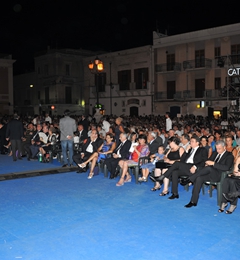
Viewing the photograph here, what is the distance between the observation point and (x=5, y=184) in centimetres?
861

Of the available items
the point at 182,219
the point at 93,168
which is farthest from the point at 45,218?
the point at 93,168

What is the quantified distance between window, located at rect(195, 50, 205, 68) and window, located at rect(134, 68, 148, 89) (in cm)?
546

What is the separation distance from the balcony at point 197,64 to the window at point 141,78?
4.52 meters

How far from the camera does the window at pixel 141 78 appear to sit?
34406 millimetres

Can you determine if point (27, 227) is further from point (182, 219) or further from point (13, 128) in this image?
point (13, 128)

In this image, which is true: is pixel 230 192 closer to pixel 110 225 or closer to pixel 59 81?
pixel 110 225

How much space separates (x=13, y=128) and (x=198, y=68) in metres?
22.0

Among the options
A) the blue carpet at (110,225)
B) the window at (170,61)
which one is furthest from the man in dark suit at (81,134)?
the window at (170,61)

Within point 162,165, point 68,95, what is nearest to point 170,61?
point 68,95

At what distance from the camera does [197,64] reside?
30797mm

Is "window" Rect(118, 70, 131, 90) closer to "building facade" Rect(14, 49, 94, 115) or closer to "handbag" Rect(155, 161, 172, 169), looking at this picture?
"building facade" Rect(14, 49, 94, 115)

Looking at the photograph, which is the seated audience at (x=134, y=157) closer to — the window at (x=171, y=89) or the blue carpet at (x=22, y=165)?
the blue carpet at (x=22, y=165)

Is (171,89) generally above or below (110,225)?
above

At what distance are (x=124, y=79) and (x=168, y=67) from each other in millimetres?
5775
